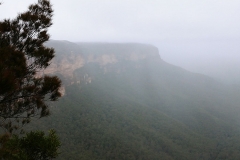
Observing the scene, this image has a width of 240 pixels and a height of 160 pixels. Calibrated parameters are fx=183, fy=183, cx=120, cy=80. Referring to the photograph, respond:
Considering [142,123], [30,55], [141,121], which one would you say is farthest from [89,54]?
[30,55]

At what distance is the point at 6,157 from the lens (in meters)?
4.10

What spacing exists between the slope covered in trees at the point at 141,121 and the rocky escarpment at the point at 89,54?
5.73 ft

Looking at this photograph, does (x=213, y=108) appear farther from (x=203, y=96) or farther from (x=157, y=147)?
(x=157, y=147)

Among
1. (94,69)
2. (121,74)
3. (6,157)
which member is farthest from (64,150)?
(121,74)

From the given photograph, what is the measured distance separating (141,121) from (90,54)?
37366 millimetres

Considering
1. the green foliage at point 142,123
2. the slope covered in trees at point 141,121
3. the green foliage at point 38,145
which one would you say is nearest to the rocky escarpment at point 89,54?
the slope covered in trees at point 141,121

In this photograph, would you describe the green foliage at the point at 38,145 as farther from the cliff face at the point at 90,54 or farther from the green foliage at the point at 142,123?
the cliff face at the point at 90,54

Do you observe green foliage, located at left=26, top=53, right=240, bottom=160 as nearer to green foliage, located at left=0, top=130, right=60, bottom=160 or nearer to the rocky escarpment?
the rocky escarpment

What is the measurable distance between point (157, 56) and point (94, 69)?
3865cm

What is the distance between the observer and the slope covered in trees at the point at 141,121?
83.1 ft

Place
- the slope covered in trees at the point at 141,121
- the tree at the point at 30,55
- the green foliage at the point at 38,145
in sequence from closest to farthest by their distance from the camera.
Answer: the tree at the point at 30,55, the green foliage at the point at 38,145, the slope covered in trees at the point at 141,121

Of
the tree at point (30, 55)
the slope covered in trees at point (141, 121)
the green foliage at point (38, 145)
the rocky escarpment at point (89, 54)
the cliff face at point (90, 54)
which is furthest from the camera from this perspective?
the cliff face at point (90, 54)

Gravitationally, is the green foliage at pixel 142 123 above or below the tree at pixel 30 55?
below

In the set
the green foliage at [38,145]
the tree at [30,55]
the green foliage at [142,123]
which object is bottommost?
the green foliage at [142,123]
